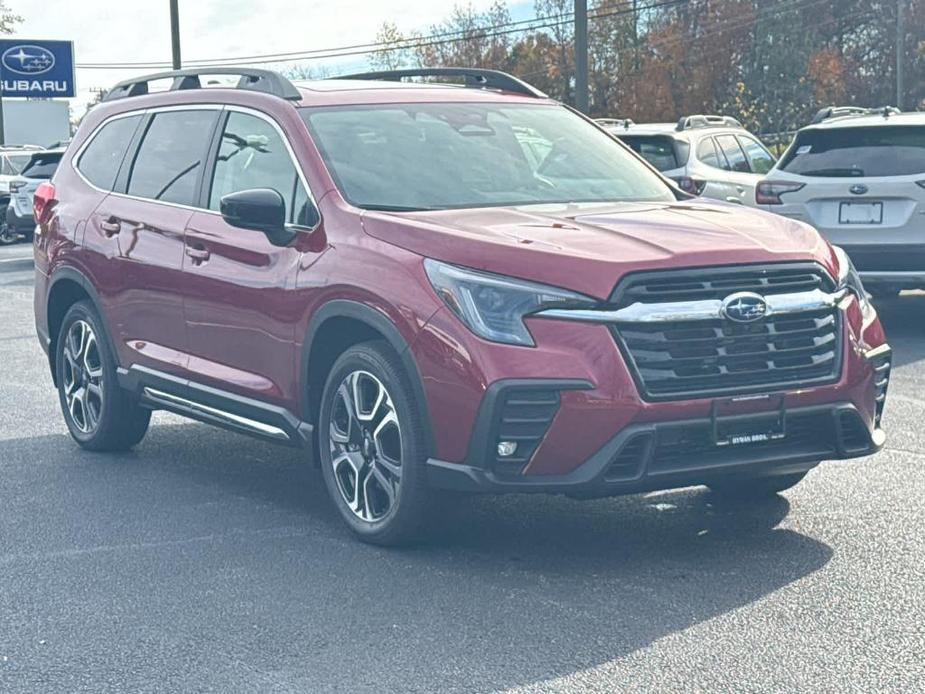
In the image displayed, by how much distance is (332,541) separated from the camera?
6.47m

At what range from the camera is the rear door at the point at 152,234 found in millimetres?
7578

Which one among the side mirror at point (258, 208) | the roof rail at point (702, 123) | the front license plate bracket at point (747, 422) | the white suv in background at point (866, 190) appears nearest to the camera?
the front license plate bracket at point (747, 422)

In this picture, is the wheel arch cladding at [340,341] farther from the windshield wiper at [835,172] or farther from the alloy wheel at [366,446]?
the windshield wiper at [835,172]

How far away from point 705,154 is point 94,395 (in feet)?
31.6

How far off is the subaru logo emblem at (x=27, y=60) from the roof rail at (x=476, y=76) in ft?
180

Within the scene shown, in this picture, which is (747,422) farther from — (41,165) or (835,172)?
(41,165)

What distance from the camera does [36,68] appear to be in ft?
200

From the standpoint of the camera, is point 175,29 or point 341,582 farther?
point 175,29

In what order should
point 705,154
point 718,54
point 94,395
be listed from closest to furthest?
1. point 94,395
2. point 705,154
3. point 718,54

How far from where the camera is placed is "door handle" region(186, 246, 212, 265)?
23.7ft

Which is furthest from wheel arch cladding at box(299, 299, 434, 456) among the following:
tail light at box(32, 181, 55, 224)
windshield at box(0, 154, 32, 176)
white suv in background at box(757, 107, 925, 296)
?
windshield at box(0, 154, 32, 176)

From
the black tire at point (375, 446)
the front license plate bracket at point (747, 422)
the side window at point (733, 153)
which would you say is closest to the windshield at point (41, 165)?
the side window at point (733, 153)

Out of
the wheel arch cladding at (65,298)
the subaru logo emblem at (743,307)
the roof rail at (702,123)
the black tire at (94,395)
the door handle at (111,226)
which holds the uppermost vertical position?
the roof rail at (702,123)

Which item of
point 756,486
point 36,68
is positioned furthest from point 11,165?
point 36,68
